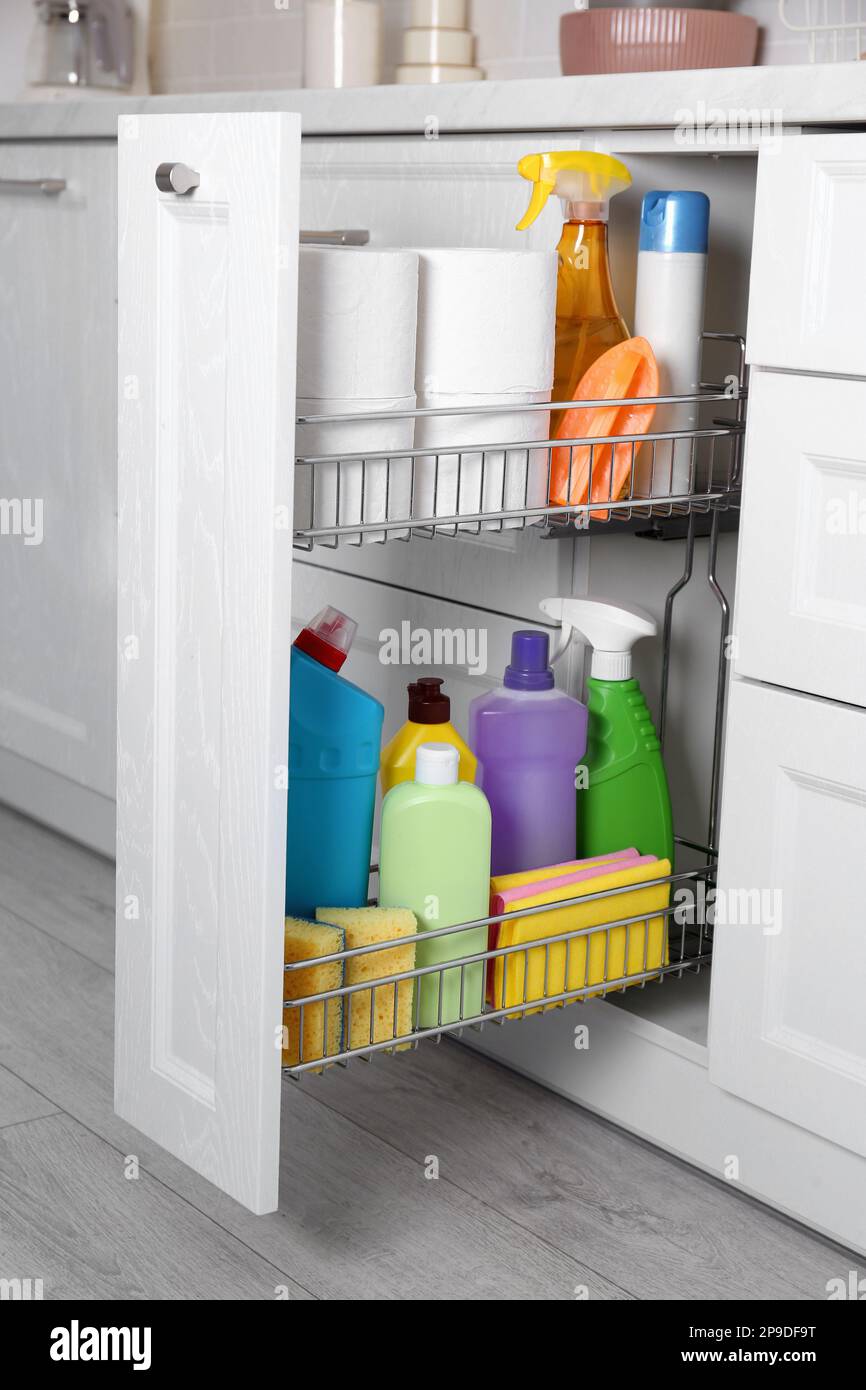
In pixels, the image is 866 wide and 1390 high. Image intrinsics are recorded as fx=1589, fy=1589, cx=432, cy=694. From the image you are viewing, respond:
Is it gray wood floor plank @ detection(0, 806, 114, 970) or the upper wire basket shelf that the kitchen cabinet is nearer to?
the upper wire basket shelf

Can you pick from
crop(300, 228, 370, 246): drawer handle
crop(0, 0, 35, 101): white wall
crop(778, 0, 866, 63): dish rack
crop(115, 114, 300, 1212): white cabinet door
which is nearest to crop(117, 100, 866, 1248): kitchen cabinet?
crop(115, 114, 300, 1212): white cabinet door

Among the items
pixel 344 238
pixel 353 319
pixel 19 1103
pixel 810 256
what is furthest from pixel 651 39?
pixel 19 1103

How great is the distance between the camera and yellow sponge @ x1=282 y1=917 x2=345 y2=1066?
1070mm

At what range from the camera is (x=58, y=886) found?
1.93 meters

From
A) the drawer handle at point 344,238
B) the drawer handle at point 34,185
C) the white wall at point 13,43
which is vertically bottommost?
the drawer handle at point 344,238

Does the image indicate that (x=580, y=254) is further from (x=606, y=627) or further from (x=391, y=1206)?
(x=391, y=1206)

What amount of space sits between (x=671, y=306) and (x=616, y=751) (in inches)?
14.0

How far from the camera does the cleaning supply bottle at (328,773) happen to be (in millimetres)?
1140

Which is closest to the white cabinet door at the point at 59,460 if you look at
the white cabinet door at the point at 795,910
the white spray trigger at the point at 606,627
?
the white spray trigger at the point at 606,627

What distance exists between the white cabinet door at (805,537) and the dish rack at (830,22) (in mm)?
589

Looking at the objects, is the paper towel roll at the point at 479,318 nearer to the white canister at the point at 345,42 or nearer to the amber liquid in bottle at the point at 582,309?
the amber liquid in bottle at the point at 582,309

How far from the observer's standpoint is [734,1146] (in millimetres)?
1251

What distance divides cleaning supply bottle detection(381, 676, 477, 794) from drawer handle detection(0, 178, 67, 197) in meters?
0.92
